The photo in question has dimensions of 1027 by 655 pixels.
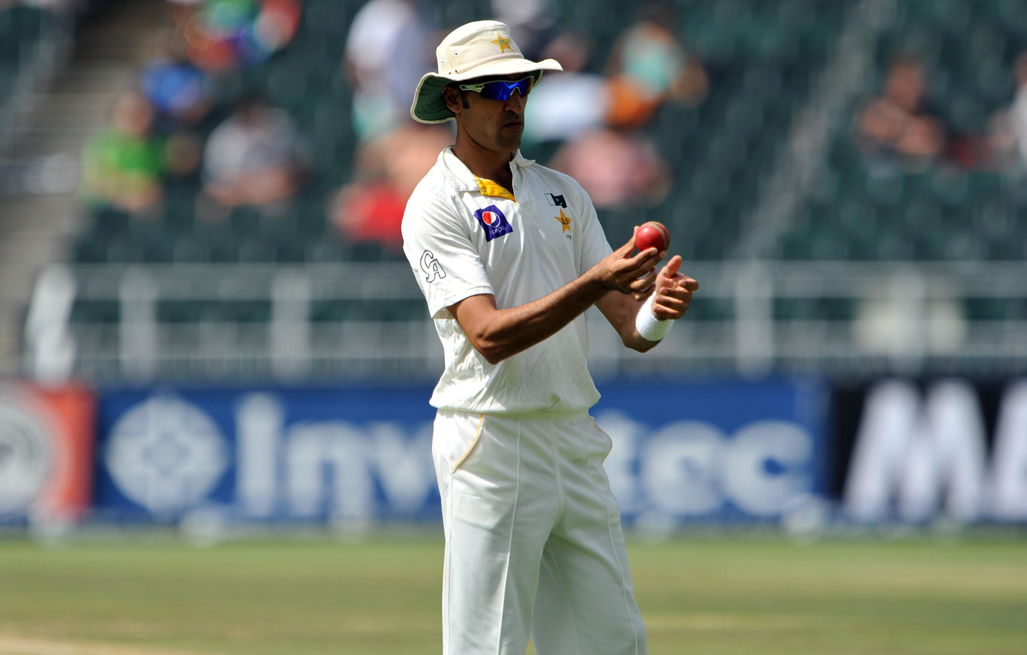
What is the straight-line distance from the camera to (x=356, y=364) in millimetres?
14180

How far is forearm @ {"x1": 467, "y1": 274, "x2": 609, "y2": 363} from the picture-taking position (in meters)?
3.92

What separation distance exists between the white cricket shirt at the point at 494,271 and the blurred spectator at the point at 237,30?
14467 millimetres

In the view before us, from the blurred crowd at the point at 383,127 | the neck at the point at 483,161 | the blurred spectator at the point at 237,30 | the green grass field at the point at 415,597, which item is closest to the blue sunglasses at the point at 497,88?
the neck at the point at 483,161

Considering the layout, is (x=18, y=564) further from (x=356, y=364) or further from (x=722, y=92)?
(x=722, y=92)

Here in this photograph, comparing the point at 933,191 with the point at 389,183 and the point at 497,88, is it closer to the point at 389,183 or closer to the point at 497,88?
the point at 389,183

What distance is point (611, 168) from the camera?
16469 millimetres

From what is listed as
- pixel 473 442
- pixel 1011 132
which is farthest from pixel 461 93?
pixel 1011 132

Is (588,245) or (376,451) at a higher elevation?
(588,245)

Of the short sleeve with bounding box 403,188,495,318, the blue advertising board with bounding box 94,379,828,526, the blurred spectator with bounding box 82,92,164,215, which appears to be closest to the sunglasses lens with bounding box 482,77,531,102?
the short sleeve with bounding box 403,188,495,318

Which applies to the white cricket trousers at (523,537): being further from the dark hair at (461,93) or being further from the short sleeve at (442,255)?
the dark hair at (461,93)

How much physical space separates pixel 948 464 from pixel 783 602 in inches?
169

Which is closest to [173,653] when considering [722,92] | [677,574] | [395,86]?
[677,574]

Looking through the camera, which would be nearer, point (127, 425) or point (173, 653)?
point (173, 653)

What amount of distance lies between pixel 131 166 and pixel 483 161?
13637 mm
